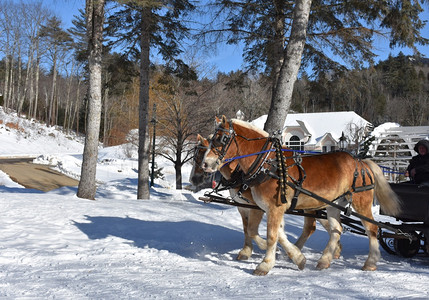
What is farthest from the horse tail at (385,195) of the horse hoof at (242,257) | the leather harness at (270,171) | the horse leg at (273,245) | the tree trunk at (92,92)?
the tree trunk at (92,92)

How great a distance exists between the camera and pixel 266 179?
5000 millimetres

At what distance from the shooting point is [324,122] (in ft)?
115

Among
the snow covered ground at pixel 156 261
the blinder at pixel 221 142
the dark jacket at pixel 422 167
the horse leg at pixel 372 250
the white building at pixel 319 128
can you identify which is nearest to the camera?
the snow covered ground at pixel 156 261

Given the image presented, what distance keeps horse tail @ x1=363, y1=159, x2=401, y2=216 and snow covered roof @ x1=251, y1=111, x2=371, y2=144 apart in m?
26.5

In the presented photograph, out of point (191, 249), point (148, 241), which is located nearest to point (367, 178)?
point (191, 249)

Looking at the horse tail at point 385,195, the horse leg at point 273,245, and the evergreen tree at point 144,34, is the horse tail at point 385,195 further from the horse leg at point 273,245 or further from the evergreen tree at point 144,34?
the evergreen tree at point 144,34

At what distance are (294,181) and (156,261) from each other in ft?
7.32

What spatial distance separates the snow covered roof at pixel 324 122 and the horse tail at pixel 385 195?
26.5 meters

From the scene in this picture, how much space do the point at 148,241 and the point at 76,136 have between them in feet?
167

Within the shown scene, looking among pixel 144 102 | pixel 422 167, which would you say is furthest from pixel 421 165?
pixel 144 102

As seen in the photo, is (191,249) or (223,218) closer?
(191,249)

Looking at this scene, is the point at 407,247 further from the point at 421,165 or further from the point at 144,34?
the point at 144,34

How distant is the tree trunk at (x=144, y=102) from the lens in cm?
1296

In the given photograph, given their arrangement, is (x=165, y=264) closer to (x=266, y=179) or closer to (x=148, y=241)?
(x=148, y=241)
